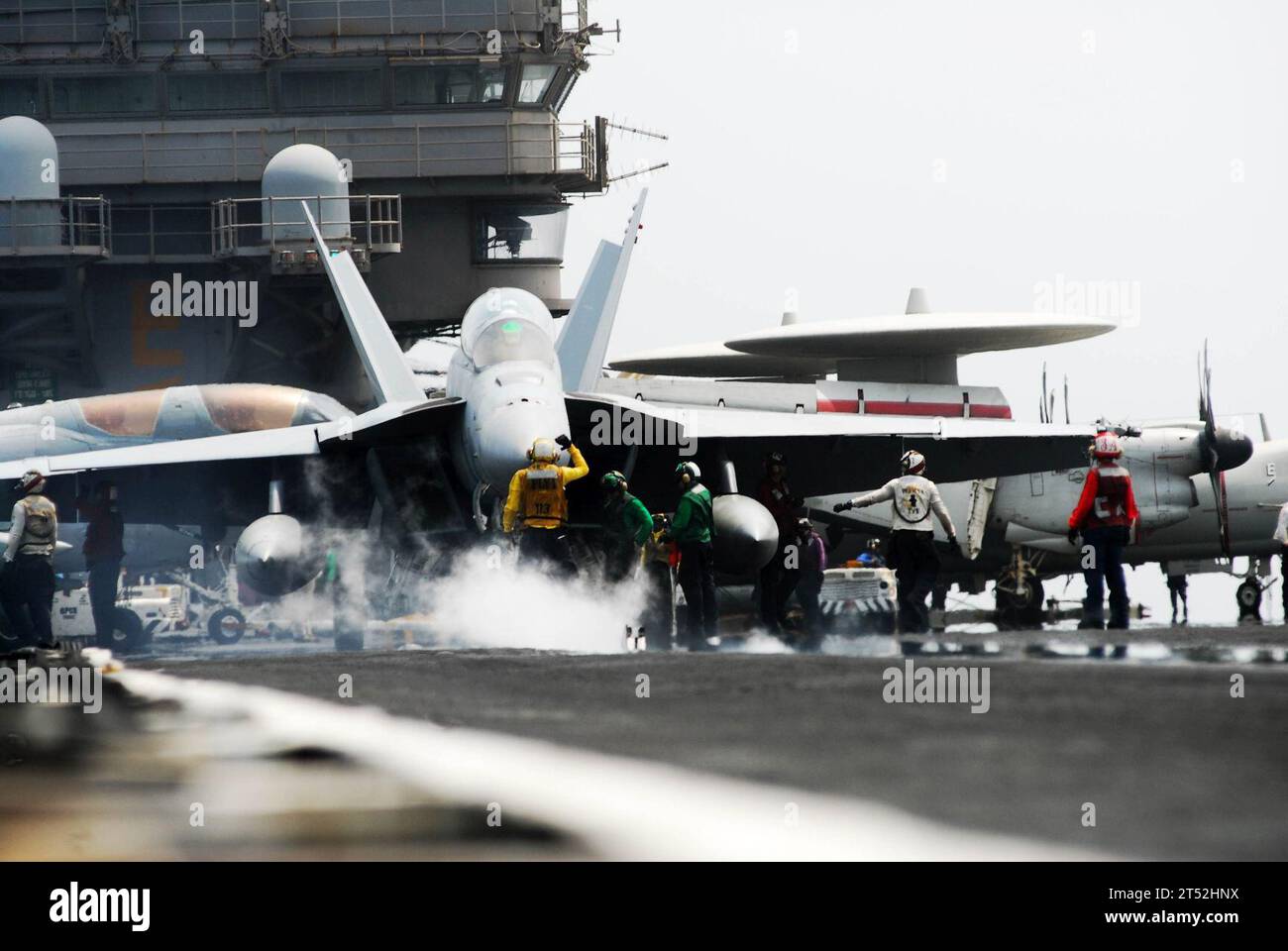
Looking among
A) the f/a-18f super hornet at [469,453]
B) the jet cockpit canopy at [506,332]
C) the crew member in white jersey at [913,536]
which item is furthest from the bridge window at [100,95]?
the crew member in white jersey at [913,536]

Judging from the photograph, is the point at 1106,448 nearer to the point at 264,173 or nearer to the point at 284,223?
the point at 284,223

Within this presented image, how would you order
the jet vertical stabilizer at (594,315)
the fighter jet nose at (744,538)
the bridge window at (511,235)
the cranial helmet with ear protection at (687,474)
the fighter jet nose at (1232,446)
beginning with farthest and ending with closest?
the bridge window at (511,235) → the fighter jet nose at (1232,446) → the jet vertical stabilizer at (594,315) → the fighter jet nose at (744,538) → the cranial helmet with ear protection at (687,474)

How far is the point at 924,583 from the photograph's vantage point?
1555 cm

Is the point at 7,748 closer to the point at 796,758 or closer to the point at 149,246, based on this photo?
the point at 796,758

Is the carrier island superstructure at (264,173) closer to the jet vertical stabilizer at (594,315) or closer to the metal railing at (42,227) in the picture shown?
the metal railing at (42,227)

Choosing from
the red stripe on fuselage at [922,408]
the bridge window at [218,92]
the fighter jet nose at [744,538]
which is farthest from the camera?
the bridge window at [218,92]

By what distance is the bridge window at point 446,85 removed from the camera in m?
45.2

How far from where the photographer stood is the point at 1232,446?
27.1 metres

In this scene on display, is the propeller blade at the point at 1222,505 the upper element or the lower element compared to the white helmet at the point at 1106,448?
lower

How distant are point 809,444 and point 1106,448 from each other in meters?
6.70

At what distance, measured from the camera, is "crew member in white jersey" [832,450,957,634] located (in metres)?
15.4

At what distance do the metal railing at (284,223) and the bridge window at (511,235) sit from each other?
7.65 feet

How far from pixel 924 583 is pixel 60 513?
799 inches
